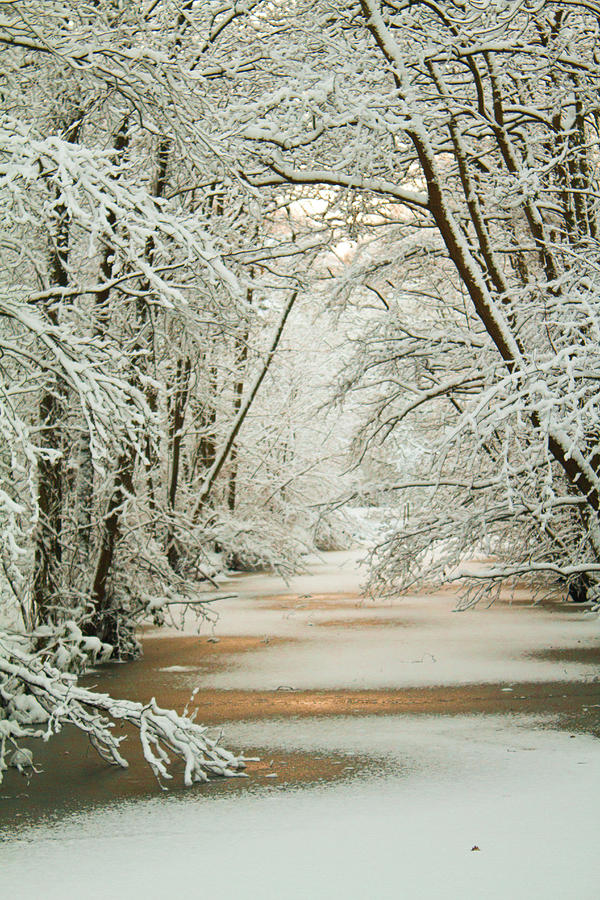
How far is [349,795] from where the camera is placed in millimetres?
5551

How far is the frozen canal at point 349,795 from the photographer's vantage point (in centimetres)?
431

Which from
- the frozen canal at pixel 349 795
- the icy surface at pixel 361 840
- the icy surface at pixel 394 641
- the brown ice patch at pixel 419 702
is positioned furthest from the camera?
the icy surface at pixel 394 641

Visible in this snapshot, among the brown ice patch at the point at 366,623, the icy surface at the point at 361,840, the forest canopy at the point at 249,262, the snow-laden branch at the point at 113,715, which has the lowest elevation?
the brown ice patch at the point at 366,623

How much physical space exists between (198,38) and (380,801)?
847cm

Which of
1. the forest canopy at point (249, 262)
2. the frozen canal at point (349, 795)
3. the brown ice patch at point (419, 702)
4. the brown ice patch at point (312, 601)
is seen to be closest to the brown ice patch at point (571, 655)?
the frozen canal at point (349, 795)

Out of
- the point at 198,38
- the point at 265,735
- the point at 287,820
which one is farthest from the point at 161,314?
the point at 287,820

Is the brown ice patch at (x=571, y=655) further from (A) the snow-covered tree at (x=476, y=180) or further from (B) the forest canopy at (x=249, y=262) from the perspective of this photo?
(A) the snow-covered tree at (x=476, y=180)

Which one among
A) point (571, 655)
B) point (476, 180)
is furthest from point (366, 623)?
point (476, 180)

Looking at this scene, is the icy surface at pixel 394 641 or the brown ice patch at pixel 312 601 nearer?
the icy surface at pixel 394 641

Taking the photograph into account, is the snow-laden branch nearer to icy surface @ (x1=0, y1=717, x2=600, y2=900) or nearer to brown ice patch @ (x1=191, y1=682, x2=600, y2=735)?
icy surface @ (x1=0, y1=717, x2=600, y2=900)

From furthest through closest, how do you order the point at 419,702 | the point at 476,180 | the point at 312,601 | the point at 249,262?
1. the point at 312,601
2. the point at 476,180
3. the point at 249,262
4. the point at 419,702

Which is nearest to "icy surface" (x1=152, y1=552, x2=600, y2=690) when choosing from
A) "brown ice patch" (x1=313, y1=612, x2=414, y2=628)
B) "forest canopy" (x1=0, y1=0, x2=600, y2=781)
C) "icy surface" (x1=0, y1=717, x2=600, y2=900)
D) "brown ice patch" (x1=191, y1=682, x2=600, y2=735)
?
"brown ice patch" (x1=313, y1=612, x2=414, y2=628)

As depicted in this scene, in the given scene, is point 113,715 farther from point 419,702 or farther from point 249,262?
point 249,262

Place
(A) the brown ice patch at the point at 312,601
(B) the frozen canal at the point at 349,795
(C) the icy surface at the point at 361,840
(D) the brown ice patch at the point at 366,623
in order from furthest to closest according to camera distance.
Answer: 1. (A) the brown ice patch at the point at 312,601
2. (D) the brown ice patch at the point at 366,623
3. (B) the frozen canal at the point at 349,795
4. (C) the icy surface at the point at 361,840
